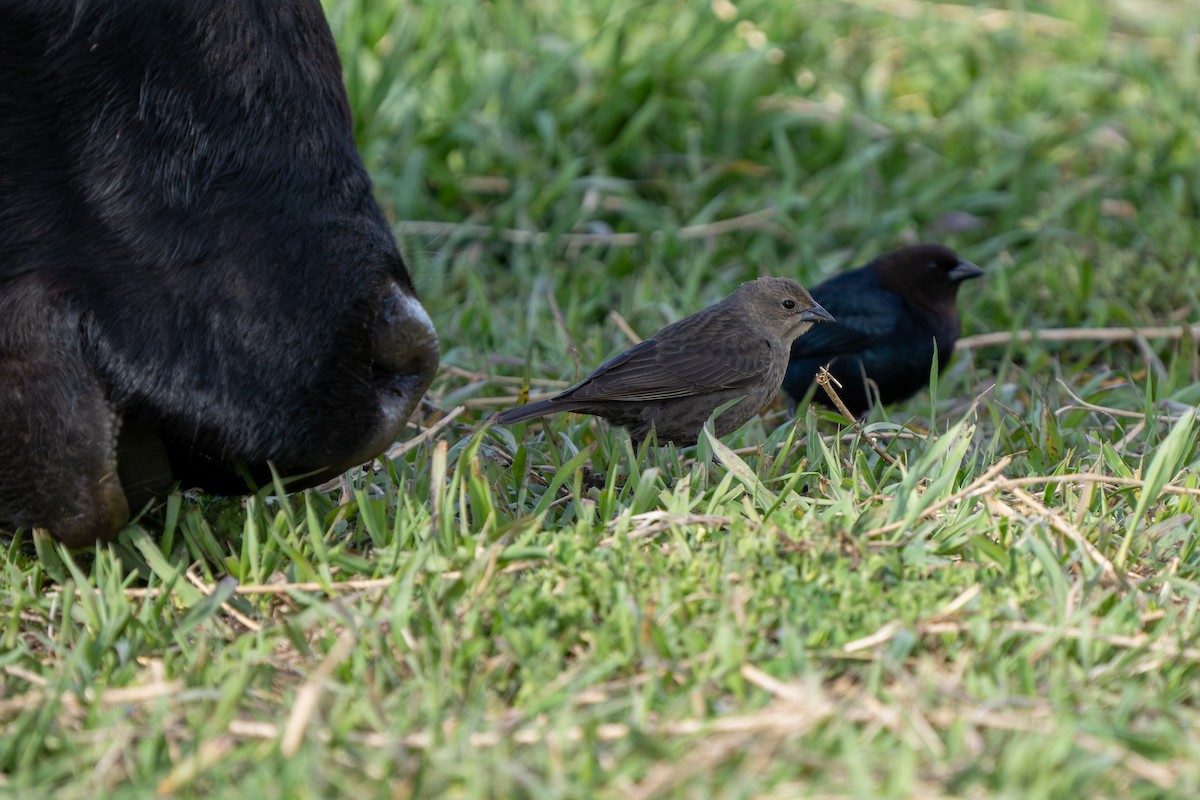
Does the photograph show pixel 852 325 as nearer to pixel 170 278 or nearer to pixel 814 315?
pixel 814 315

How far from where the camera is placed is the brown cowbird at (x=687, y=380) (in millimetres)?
3766

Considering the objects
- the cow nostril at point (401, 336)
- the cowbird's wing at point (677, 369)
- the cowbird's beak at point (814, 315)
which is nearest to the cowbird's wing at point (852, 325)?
the cowbird's beak at point (814, 315)

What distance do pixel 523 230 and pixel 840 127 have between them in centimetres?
147

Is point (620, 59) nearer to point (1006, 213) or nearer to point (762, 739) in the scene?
point (1006, 213)

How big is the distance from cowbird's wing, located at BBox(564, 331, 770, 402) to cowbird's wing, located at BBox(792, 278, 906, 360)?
2.46 ft

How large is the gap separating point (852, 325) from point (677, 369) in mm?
1041

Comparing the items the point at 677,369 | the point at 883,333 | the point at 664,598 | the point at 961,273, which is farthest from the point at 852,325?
the point at 664,598

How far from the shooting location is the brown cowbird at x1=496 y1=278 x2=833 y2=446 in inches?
148

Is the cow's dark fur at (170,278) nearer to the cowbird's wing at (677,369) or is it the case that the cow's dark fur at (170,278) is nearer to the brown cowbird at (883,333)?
the cowbird's wing at (677,369)

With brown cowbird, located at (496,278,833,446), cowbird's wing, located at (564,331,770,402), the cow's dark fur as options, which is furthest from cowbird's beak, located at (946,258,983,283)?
the cow's dark fur

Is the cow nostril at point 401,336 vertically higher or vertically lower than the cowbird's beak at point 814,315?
higher

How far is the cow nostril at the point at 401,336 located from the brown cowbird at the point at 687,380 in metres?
1.01

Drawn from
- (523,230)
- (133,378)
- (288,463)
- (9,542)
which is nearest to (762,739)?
(288,463)

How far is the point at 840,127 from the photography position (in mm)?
6273
